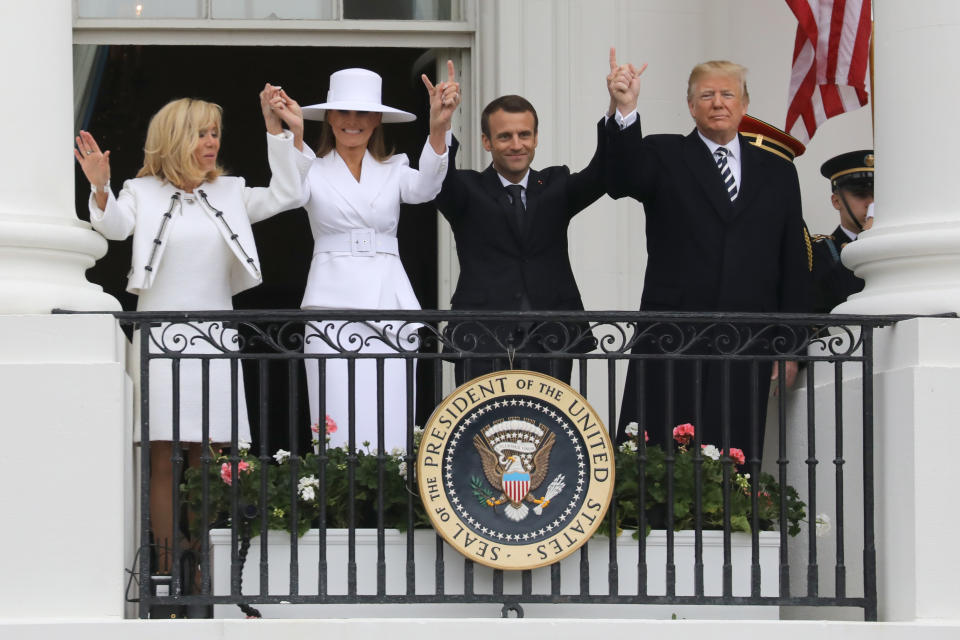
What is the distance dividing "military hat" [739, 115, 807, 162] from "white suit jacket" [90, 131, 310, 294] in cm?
181

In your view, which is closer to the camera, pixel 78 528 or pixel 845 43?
pixel 78 528

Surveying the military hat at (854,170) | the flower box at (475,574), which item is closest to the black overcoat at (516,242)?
the flower box at (475,574)

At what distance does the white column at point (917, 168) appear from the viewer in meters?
6.61

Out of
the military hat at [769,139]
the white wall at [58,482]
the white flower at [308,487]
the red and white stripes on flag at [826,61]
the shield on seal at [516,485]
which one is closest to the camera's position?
the white wall at [58,482]

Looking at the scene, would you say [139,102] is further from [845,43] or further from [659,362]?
[659,362]

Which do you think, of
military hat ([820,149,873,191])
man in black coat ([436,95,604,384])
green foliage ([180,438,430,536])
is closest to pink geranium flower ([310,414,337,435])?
green foliage ([180,438,430,536])

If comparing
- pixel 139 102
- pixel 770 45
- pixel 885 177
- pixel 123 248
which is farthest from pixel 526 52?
pixel 123 248

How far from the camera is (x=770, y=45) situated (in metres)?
9.60

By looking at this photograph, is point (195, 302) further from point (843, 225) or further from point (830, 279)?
point (843, 225)

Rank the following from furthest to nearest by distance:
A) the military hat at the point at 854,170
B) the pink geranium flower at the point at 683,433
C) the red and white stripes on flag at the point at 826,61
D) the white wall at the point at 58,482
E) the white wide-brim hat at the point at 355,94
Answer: the red and white stripes on flag at the point at 826,61 < the military hat at the point at 854,170 < the white wide-brim hat at the point at 355,94 < the pink geranium flower at the point at 683,433 < the white wall at the point at 58,482

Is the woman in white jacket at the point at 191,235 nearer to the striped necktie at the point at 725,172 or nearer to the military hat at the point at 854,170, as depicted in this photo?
the striped necktie at the point at 725,172

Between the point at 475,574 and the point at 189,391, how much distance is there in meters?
1.34

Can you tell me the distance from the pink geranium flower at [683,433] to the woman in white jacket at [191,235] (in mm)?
1560

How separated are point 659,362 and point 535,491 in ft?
3.75
